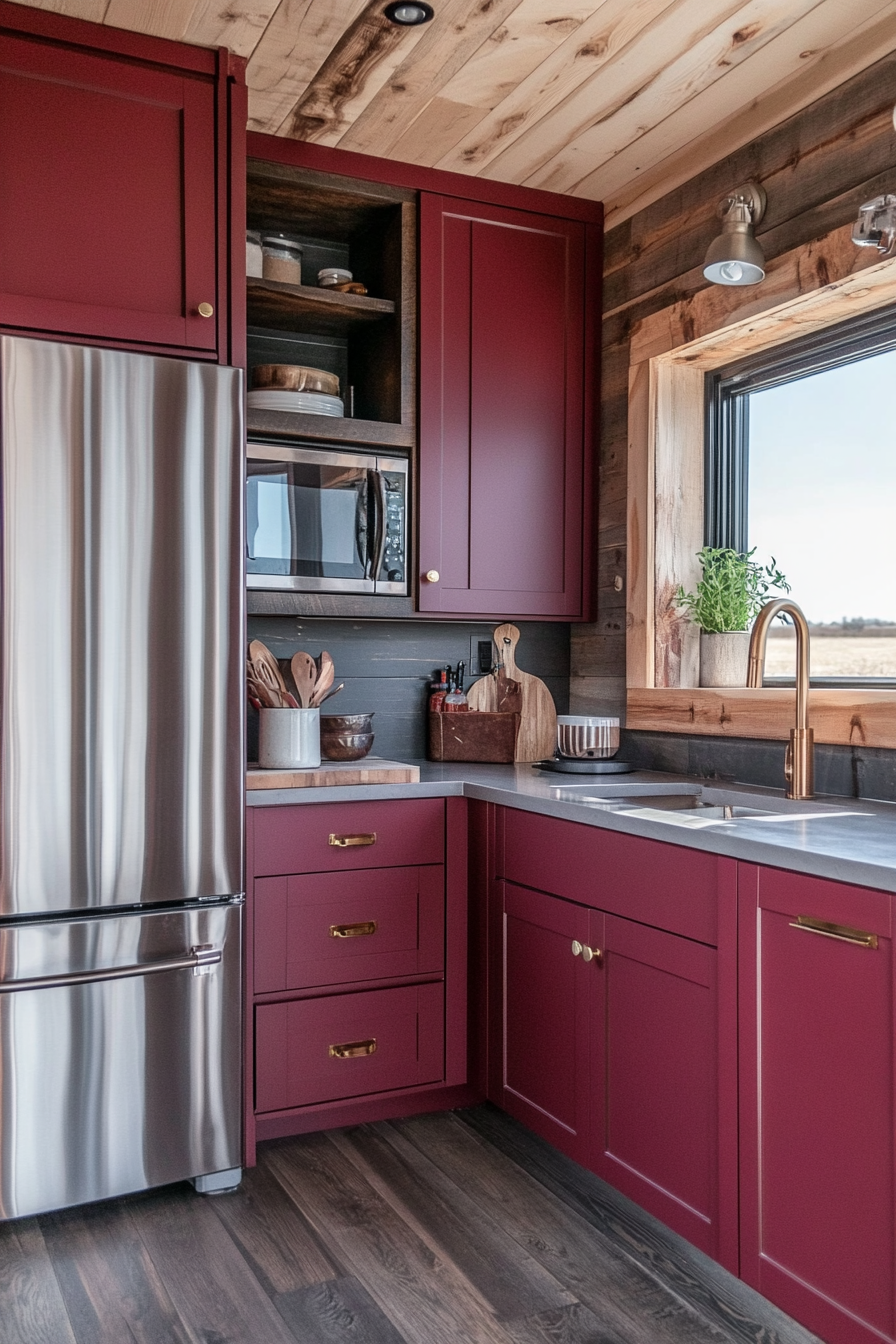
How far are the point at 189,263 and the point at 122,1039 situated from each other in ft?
5.22

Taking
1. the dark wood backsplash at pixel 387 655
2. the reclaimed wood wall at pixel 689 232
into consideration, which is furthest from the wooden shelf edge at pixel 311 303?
the dark wood backsplash at pixel 387 655

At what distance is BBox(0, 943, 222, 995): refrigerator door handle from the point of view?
2041 millimetres

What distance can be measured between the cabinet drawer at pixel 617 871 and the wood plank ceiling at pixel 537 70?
1.61 meters

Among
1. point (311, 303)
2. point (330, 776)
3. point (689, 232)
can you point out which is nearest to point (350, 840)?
point (330, 776)

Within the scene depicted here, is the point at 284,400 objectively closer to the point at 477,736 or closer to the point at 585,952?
the point at 477,736

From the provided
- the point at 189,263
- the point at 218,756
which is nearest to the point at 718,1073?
the point at 218,756

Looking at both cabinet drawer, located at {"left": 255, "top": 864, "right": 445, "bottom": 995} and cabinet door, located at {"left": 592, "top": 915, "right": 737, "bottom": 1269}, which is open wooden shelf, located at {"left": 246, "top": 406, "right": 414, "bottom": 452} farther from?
cabinet door, located at {"left": 592, "top": 915, "right": 737, "bottom": 1269}

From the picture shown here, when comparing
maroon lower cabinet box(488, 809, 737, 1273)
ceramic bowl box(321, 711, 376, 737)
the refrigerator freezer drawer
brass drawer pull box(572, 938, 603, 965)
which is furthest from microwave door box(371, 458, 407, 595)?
brass drawer pull box(572, 938, 603, 965)

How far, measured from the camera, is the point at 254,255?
2.73m

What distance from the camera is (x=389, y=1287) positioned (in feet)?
6.15

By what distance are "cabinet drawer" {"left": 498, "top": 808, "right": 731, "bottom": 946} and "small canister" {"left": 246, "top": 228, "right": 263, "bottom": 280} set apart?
148cm

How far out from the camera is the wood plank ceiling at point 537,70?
2150 mm

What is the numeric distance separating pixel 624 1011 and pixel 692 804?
676 millimetres

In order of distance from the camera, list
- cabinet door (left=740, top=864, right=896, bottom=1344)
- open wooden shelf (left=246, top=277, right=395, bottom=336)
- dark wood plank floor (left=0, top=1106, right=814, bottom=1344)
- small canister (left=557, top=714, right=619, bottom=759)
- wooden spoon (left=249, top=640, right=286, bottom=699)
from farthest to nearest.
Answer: small canister (left=557, top=714, right=619, bottom=759), open wooden shelf (left=246, top=277, right=395, bottom=336), wooden spoon (left=249, top=640, right=286, bottom=699), dark wood plank floor (left=0, top=1106, right=814, bottom=1344), cabinet door (left=740, top=864, right=896, bottom=1344)
